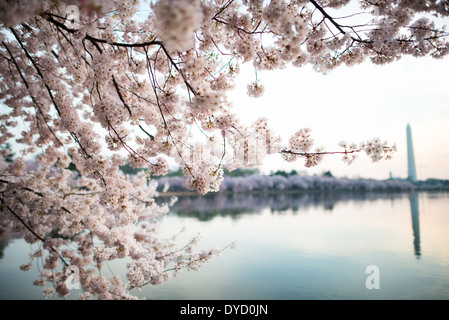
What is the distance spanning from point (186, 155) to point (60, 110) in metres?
1.38

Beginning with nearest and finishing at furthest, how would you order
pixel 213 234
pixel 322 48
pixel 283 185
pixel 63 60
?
pixel 322 48 → pixel 63 60 → pixel 213 234 → pixel 283 185

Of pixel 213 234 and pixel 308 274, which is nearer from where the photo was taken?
pixel 308 274

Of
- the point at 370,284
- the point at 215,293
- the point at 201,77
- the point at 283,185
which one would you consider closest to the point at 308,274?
the point at 370,284

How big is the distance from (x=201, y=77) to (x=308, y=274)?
303 inches

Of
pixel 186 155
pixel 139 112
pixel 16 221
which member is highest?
pixel 139 112

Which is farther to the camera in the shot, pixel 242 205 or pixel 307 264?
pixel 242 205

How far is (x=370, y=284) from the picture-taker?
25.2 ft

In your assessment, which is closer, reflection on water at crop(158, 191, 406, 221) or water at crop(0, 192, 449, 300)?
water at crop(0, 192, 449, 300)

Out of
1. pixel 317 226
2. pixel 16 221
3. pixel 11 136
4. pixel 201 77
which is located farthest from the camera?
pixel 317 226

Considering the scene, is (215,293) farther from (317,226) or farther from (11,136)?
(317,226)

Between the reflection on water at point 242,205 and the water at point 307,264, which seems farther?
the reflection on water at point 242,205

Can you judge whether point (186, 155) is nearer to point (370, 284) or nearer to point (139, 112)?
point (139, 112)

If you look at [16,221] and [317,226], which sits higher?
[16,221]

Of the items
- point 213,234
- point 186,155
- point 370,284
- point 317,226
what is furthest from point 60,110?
point 317,226
